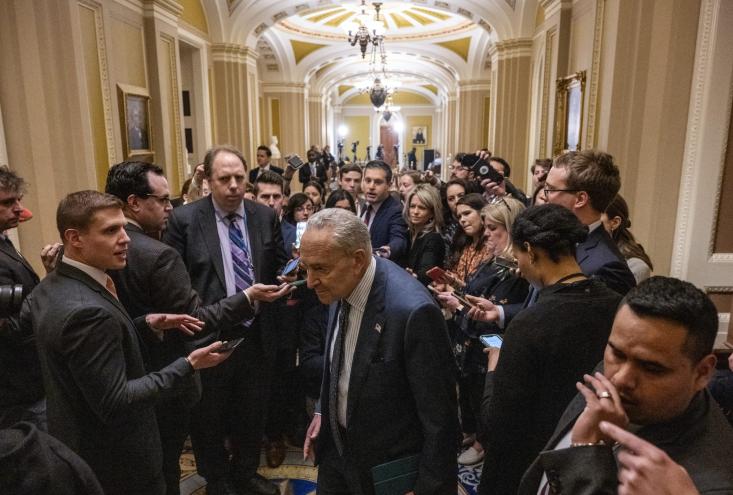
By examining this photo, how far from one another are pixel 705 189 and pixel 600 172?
2472 millimetres

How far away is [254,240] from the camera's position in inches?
105

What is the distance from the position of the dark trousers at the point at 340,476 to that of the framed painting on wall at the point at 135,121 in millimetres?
4649

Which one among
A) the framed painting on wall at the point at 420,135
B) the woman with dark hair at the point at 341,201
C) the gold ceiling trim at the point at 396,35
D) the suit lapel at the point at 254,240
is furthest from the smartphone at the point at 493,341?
the framed painting on wall at the point at 420,135

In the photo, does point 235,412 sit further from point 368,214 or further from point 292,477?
point 368,214

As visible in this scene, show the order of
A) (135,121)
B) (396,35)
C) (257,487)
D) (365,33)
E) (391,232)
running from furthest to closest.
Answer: (396,35) → (365,33) → (135,121) → (391,232) → (257,487)

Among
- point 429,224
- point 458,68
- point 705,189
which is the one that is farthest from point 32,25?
point 458,68

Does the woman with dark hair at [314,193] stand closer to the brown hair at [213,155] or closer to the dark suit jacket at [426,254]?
the dark suit jacket at [426,254]

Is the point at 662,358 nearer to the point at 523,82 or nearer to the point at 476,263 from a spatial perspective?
the point at 476,263

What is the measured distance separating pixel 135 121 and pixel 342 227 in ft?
16.2

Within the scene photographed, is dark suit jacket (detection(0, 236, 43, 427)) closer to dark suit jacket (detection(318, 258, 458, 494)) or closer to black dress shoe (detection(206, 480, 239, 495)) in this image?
black dress shoe (detection(206, 480, 239, 495))

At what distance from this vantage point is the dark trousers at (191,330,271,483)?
8.38 ft

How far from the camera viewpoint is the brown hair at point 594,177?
2.17 meters

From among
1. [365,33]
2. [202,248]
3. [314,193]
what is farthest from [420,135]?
[202,248]

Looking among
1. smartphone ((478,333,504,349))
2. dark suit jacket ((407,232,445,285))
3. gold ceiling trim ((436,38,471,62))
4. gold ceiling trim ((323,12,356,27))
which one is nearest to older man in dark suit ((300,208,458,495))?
smartphone ((478,333,504,349))
